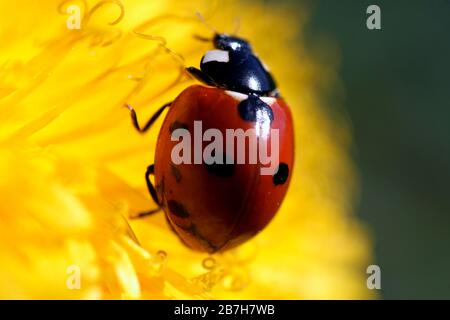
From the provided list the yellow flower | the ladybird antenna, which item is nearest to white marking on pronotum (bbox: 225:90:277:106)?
the yellow flower

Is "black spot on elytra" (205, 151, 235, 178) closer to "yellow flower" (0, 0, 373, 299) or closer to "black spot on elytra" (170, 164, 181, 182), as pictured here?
"black spot on elytra" (170, 164, 181, 182)

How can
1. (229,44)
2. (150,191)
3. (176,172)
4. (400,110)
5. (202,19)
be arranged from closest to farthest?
(176,172) < (150,191) < (229,44) < (202,19) < (400,110)

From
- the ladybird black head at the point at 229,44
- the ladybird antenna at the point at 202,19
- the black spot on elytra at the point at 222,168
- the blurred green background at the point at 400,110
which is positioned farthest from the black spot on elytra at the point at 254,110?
the blurred green background at the point at 400,110

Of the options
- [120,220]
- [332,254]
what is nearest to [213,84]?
[120,220]

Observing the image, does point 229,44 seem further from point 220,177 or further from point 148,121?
point 220,177

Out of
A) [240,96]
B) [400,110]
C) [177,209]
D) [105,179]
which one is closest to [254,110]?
[240,96]

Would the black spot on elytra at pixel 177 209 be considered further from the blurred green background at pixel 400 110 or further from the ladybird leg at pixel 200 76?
the blurred green background at pixel 400 110
